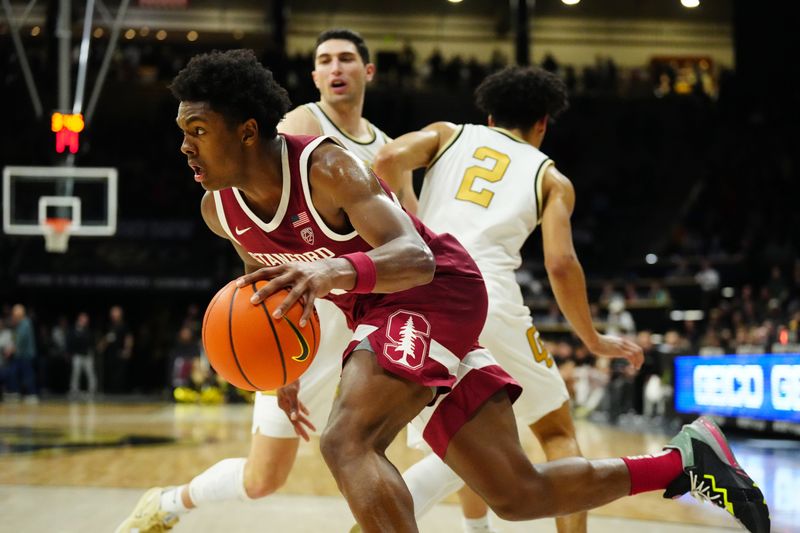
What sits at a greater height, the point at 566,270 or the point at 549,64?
the point at 549,64

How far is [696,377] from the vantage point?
9.77m

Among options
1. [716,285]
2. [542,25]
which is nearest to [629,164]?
[542,25]

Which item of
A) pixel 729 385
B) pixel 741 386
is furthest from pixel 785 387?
pixel 729 385

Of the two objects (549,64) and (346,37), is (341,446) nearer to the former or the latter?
(346,37)

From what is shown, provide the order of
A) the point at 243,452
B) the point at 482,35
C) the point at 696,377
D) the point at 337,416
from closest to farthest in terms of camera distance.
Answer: the point at 337,416
the point at 243,452
the point at 696,377
the point at 482,35

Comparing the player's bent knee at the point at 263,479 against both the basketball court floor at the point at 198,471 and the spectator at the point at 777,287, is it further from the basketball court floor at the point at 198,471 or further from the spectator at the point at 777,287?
the spectator at the point at 777,287

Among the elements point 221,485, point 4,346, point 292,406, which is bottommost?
point 4,346

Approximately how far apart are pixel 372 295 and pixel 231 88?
744 mm

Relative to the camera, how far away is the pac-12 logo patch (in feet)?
9.27

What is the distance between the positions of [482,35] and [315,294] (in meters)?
23.4

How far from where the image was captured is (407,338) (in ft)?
9.04

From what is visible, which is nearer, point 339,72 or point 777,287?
point 339,72

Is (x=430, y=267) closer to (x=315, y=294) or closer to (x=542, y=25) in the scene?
(x=315, y=294)

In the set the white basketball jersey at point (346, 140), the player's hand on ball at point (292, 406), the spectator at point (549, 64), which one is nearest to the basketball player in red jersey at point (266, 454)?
the player's hand on ball at point (292, 406)
